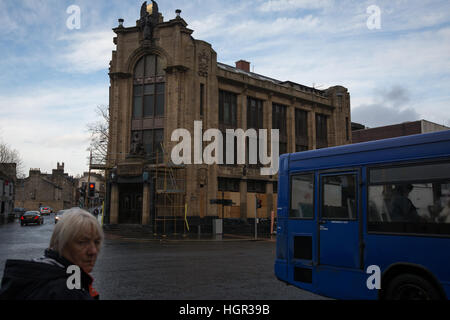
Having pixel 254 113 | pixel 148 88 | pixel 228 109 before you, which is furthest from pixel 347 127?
pixel 148 88

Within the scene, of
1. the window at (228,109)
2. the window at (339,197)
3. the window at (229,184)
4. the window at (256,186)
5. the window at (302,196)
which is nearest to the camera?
the window at (339,197)

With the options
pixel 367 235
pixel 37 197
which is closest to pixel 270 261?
pixel 367 235

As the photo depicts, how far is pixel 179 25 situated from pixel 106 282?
27.3 meters

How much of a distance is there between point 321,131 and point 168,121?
20198 mm

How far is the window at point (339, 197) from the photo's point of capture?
705cm

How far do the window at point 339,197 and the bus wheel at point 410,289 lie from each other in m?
1.31

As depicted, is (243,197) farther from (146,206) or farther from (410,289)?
(410,289)

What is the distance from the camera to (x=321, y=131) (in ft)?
148

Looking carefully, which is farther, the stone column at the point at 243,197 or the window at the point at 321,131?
the window at the point at 321,131

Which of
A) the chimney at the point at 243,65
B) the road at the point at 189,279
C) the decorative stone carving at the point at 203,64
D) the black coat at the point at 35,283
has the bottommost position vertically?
the road at the point at 189,279

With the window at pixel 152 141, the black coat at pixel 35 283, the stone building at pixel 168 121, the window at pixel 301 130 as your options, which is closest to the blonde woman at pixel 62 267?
the black coat at pixel 35 283

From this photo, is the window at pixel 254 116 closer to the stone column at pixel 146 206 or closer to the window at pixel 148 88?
the window at pixel 148 88

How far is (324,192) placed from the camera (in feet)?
25.0

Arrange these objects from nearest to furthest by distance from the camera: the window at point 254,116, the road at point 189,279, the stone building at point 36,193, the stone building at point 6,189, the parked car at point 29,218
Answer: the road at point 189,279
the window at point 254,116
the parked car at point 29,218
the stone building at point 6,189
the stone building at point 36,193
